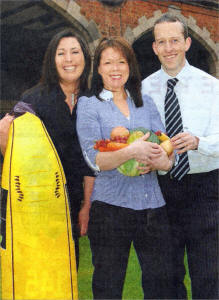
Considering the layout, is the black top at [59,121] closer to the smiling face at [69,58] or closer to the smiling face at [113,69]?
the smiling face at [69,58]

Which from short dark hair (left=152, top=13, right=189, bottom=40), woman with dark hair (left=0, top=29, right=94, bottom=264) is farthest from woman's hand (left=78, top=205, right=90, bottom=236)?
short dark hair (left=152, top=13, right=189, bottom=40)

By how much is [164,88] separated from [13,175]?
91 centimetres

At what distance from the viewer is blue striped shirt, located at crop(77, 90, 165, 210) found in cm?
179

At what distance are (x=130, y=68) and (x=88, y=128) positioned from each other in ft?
1.19

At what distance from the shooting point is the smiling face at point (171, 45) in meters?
2.00

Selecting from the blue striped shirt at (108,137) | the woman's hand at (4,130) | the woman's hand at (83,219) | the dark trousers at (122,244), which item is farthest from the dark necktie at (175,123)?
the woman's hand at (4,130)

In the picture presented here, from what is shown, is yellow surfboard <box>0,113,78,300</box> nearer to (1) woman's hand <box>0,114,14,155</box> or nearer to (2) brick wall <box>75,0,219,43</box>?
(1) woman's hand <box>0,114,14,155</box>

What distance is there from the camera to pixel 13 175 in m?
1.87

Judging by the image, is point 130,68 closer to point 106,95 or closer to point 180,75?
point 106,95

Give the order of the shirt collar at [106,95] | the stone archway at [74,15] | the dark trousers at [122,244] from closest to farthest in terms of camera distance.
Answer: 1. the dark trousers at [122,244]
2. the shirt collar at [106,95]
3. the stone archway at [74,15]

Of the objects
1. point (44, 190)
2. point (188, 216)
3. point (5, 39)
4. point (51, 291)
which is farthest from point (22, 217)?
point (5, 39)

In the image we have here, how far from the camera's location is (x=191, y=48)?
6.94 ft

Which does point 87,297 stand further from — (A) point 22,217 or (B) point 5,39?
(B) point 5,39

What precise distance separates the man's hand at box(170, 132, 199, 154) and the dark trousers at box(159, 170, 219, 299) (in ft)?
0.50
